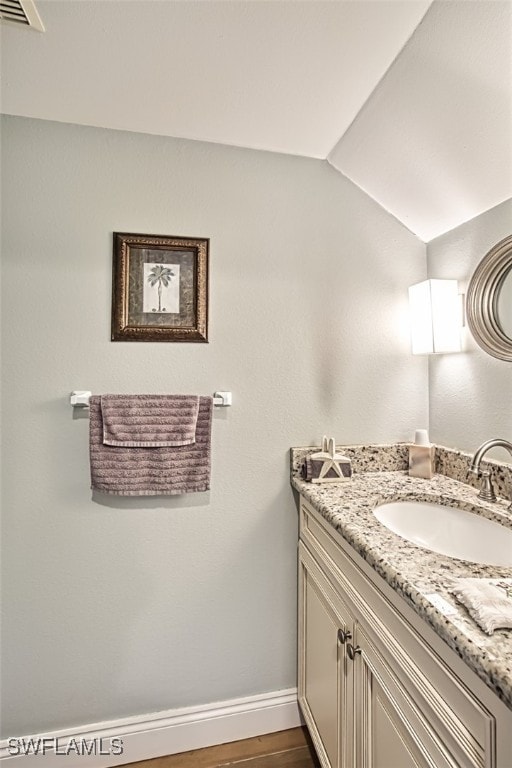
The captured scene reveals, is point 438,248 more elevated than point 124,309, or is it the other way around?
point 438,248

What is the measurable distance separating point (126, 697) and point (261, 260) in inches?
64.5

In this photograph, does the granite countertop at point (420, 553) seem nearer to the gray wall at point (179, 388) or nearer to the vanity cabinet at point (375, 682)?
the vanity cabinet at point (375, 682)

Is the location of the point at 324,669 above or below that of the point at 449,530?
below

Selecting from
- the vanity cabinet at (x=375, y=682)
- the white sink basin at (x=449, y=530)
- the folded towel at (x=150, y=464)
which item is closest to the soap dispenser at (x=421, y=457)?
the white sink basin at (x=449, y=530)

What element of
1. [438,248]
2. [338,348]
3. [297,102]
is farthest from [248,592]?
[297,102]

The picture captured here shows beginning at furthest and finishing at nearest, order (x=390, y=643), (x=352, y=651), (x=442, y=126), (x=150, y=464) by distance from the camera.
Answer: (x=150, y=464) < (x=442, y=126) < (x=352, y=651) < (x=390, y=643)

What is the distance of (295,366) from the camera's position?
1.45m

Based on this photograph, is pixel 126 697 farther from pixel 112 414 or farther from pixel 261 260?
pixel 261 260

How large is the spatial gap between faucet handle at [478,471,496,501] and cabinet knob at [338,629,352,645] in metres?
0.57

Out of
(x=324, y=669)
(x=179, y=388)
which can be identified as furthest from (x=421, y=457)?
(x=179, y=388)

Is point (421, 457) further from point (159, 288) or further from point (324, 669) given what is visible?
point (159, 288)

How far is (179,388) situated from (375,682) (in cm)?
99

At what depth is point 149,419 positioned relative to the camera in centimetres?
129

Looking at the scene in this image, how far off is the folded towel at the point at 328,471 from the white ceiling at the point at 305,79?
98 centimetres
